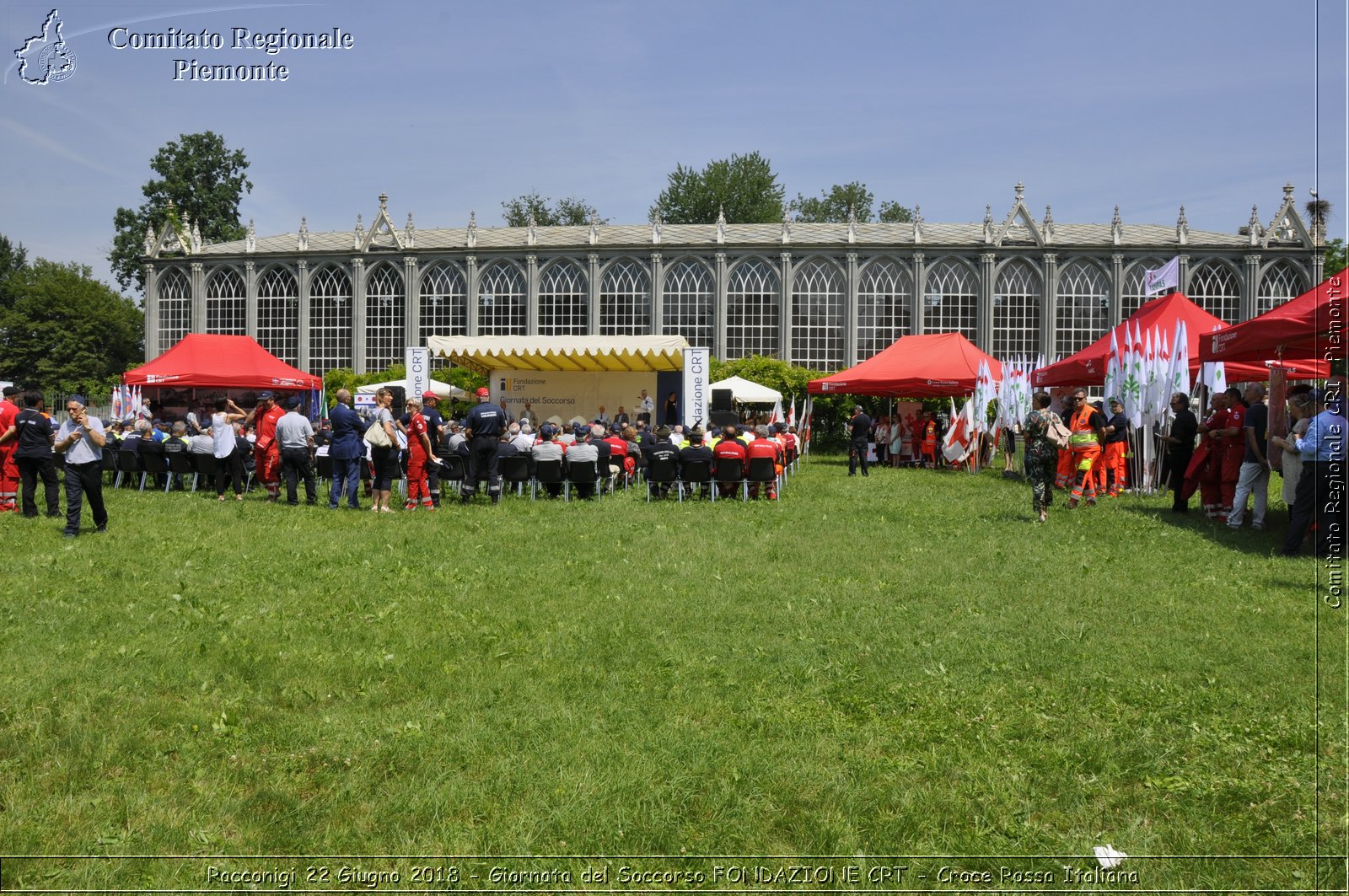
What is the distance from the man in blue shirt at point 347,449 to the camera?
42.0ft

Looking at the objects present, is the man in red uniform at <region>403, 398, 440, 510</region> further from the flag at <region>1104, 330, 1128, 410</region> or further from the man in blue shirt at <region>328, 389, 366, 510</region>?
the flag at <region>1104, 330, 1128, 410</region>

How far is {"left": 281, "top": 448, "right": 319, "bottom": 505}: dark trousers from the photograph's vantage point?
13.4m

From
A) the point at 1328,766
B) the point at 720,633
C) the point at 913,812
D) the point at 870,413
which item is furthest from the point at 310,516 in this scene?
the point at 870,413

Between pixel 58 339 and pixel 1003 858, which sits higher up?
pixel 58 339

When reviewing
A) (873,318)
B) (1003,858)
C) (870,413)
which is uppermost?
(873,318)

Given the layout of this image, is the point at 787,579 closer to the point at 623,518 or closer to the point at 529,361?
the point at 623,518

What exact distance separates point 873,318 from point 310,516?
1436 inches

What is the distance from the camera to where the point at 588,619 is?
671 centimetres

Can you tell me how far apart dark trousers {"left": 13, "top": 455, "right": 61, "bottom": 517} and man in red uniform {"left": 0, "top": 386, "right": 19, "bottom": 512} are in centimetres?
80

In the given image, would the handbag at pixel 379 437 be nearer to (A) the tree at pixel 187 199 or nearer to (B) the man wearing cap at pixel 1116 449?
(B) the man wearing cap at pixel 1116 449

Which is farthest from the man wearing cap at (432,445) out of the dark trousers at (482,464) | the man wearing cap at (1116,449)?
the man wearing cap at (1116,449)

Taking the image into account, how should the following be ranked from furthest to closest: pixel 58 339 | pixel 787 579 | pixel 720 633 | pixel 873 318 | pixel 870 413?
1. pixel 58 339
2. pixel 873 318
3. pixel 870 413
4. pixel 787 579
5. pixel 720 633

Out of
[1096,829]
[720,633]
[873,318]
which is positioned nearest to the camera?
[1096,829]

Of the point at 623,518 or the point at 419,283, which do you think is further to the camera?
the point at 419,283
